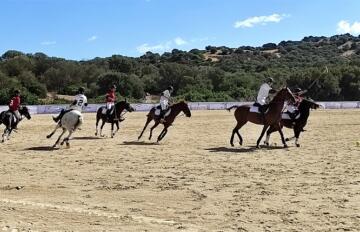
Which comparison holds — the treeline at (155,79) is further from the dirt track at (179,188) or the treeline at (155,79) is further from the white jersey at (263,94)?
the dirt track at (179,188)

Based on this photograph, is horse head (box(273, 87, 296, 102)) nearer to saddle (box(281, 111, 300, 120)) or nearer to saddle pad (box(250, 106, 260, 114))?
saddle pad (box(250, 106, 260, 114))

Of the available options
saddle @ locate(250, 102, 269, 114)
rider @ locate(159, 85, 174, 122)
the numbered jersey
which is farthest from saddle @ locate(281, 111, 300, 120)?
the numbered jersey

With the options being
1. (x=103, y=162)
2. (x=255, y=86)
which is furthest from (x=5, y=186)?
(x=255, y=86)

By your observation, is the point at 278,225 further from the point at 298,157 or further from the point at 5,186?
the point at 298,157

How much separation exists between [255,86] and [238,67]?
30735 mm

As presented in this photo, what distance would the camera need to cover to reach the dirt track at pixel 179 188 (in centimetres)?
919

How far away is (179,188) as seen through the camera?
40.8 feet

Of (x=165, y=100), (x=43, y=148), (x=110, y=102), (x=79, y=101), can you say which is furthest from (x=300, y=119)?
(x=43, y=148)

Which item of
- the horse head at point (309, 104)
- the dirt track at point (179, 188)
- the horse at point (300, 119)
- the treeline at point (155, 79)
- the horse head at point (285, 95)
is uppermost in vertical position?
the treeline at point (155, 79)

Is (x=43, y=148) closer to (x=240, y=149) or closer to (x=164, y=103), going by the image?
(x=164, y=103)

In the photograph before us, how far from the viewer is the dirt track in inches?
362

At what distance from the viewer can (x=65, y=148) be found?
66.9ft

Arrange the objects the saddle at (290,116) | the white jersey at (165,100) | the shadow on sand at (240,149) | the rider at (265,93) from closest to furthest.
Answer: the shadow on sand at (240,149)
the rider at (265,93)
the saddle at (290,116)
the white jersey at (165,100)

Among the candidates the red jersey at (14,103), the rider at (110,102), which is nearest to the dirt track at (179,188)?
the red jersey at (14,103)
